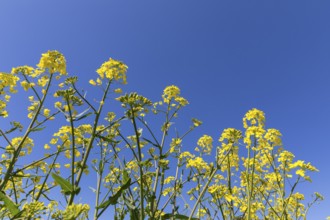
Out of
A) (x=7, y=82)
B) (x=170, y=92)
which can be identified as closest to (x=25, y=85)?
(x=7, y=82)

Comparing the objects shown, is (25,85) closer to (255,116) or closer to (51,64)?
(51,64)

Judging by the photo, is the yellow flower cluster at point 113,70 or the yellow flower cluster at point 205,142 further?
the yellow flower cluster at point 205,142

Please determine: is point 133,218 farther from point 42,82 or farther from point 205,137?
point 205,137

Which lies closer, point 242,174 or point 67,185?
point 67,185

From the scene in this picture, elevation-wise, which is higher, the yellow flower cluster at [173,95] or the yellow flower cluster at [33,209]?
the yellow flower cluster at [173,95]

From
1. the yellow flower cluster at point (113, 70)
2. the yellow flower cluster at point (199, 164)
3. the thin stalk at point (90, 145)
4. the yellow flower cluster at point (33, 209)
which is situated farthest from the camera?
the yellow flower cluster at point (199, 164)

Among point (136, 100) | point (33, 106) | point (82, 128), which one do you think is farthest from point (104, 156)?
point (136, 100)

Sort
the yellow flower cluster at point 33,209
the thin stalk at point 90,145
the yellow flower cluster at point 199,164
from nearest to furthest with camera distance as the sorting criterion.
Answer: the yellow flower cluster at point 33,209 < the thin stalk at point 90,145 < the yellow flower cluster at point 199,164

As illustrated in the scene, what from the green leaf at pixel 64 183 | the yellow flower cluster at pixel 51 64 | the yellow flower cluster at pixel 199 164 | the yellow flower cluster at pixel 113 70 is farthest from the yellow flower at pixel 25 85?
the yellow flower cluster at pixel 199 164

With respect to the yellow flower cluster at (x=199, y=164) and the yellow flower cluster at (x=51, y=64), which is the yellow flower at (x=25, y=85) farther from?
the yellow flower cluster at (x=199, y=164)

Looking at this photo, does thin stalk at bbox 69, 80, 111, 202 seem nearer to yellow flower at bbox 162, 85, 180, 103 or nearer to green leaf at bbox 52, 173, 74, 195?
green leaf at bbox 52, 173, 74, 195

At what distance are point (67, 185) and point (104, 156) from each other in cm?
248

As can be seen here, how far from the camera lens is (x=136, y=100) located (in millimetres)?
2984

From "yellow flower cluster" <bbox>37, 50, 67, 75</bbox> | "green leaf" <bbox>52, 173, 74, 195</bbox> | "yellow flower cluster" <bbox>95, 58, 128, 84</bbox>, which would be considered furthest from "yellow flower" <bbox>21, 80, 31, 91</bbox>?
"green leaf" <bbox>52, 173, 74, 195</bbox>
